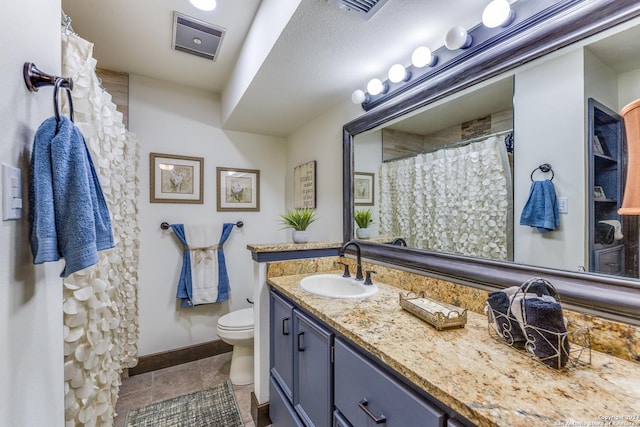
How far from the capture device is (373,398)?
80 centimetres

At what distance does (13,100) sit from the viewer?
2.10 ft

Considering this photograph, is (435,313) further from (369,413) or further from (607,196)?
(607,196)

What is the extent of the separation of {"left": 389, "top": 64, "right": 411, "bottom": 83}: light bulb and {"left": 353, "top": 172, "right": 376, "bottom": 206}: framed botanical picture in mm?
555

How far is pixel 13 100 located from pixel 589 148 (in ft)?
5.12

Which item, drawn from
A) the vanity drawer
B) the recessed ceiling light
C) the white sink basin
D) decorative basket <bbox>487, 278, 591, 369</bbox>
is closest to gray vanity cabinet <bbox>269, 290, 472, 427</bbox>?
the vanity drawer

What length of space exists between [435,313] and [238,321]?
1.68 m

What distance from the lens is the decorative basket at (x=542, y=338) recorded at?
656 millimetres

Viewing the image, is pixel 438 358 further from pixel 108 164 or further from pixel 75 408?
pixel 108 164

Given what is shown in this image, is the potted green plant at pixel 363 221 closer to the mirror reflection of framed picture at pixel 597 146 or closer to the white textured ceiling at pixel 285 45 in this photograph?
the white textured ceiling at pixel 285 45

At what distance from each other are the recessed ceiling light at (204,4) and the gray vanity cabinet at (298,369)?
1.66 meters

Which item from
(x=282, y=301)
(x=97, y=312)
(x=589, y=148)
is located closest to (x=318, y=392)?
(x=282, y=301)

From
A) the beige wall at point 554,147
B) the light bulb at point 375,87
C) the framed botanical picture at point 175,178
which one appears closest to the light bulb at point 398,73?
the light bulb at point 375,87

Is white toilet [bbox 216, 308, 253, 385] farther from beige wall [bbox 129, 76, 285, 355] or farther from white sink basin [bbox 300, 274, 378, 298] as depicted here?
white sink basin [bbox 300, 274, 378, 298]

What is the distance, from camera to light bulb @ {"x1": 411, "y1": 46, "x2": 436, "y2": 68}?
3.97 feet
